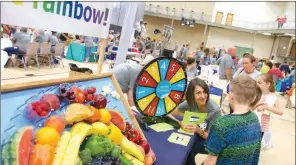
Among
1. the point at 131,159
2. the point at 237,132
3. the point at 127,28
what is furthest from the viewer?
the point at 127,28

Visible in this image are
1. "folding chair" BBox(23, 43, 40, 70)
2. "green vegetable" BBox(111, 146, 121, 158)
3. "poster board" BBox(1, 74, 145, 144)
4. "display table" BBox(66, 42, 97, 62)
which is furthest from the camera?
"display table" BBox(66, 42, 97, 62)

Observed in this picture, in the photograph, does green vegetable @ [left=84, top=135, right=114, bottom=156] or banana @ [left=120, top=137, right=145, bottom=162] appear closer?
green vegetable @ [left=84, top=135, right=114, bottom=156]

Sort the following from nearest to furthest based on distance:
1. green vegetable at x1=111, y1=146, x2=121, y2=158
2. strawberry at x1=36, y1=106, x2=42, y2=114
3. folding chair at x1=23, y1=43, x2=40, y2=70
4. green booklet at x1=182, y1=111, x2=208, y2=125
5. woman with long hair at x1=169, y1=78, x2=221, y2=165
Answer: strawberry at x1=36, y1=106, x2=42, y2=114
green vegetable at x1=111, y1=146, x2=121, y2=158
green booklet at x1=182, y1=111, x2=208, y2=125
woman with long hair at x1=169, y1=78, x2=221, y2=165
folding chair at x1=23, y1=43, x2=40, y2=70

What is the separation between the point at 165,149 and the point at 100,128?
1.88 feet

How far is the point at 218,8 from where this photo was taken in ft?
83.7

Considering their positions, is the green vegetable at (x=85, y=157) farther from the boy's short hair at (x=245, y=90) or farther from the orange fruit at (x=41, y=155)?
the boy's short hair at (x=245, y=90)

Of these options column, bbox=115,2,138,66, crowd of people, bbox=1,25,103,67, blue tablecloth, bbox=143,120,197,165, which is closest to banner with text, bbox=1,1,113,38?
blue tablecloth, bbox=143,120,197,165

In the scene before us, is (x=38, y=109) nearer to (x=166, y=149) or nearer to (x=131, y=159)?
(x=131, y=159)

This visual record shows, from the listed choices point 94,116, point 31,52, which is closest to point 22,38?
point 31,52

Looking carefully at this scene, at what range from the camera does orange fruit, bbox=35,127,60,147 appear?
106 centimetres

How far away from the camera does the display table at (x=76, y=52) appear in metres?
10.6

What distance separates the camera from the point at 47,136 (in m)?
1.07

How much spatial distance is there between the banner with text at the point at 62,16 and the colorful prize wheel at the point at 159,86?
1.25 ft

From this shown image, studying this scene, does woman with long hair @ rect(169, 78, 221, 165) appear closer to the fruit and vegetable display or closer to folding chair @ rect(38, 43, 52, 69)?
the fruit and vegetable display
